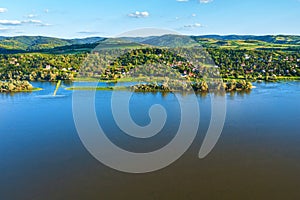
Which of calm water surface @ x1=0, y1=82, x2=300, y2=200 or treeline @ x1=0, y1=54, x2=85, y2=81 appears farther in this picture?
treeline @ x1=0, y1=54, x2=85, y2=81

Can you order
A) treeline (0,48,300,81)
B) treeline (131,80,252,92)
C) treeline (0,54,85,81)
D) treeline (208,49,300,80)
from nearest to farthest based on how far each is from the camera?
treeline (131,80,252,92) < treeline (0,48,300,81) < treeline (0,54,85,81) < treeline (208,49,300,80)

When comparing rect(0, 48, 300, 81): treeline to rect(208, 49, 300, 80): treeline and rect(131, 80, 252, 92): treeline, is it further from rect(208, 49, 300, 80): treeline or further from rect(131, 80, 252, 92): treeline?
rect(131, 80, 252, 92): treeline

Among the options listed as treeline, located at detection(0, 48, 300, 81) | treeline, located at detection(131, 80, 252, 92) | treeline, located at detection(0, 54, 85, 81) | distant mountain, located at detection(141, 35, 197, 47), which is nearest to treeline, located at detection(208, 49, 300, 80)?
treeline, located at detection(0, 48, 300, 81)

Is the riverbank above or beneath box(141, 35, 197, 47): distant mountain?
beneath

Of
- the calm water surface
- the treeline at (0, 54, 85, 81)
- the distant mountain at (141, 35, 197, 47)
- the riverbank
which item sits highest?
the distant mountain at (141, 35, 197, 47)

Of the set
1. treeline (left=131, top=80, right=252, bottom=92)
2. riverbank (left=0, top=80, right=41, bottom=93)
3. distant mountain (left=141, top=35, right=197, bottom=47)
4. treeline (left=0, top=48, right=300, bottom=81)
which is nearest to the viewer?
treeline (left=131, top=80, right=252, bottom=92)

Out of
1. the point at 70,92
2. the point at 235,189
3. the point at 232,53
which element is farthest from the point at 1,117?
the point at 232,53

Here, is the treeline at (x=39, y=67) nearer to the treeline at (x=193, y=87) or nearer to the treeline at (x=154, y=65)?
the treeline at (x=154, y=65)

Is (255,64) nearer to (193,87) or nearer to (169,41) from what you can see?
(169,41)
